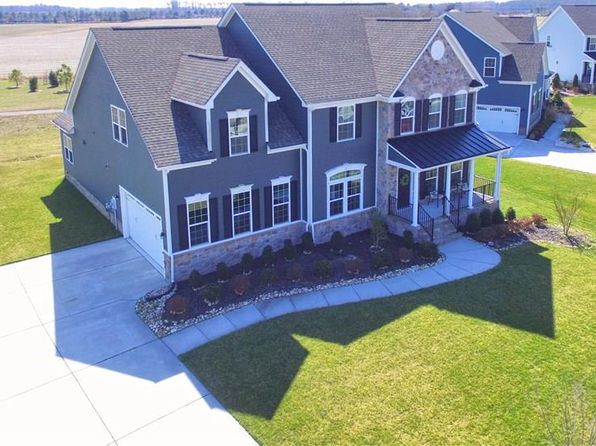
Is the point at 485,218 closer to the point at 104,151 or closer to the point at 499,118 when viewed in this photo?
the point at 104,151

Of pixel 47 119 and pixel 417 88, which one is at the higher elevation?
pixel 417 88

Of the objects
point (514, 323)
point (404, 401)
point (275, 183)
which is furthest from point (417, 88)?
point (404, 401)

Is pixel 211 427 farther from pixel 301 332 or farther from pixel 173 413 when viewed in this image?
pixel 301 332

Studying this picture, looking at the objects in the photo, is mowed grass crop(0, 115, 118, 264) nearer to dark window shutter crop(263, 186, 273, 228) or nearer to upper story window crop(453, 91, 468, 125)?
dark window shutter crop(263, 186, 273, 228)

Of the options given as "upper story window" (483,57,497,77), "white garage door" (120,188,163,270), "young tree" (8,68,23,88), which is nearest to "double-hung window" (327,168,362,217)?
"white garage door" (120,188,163,270)

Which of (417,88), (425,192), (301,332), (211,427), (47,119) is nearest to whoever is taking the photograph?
(211,427)

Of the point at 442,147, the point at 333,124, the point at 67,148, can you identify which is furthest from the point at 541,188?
the point at 67,148

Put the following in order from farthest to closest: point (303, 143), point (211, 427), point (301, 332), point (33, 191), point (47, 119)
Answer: point (47, 119) → point (33, 191) → point (303, 143) → point (301, 332) → point (211, 427)
